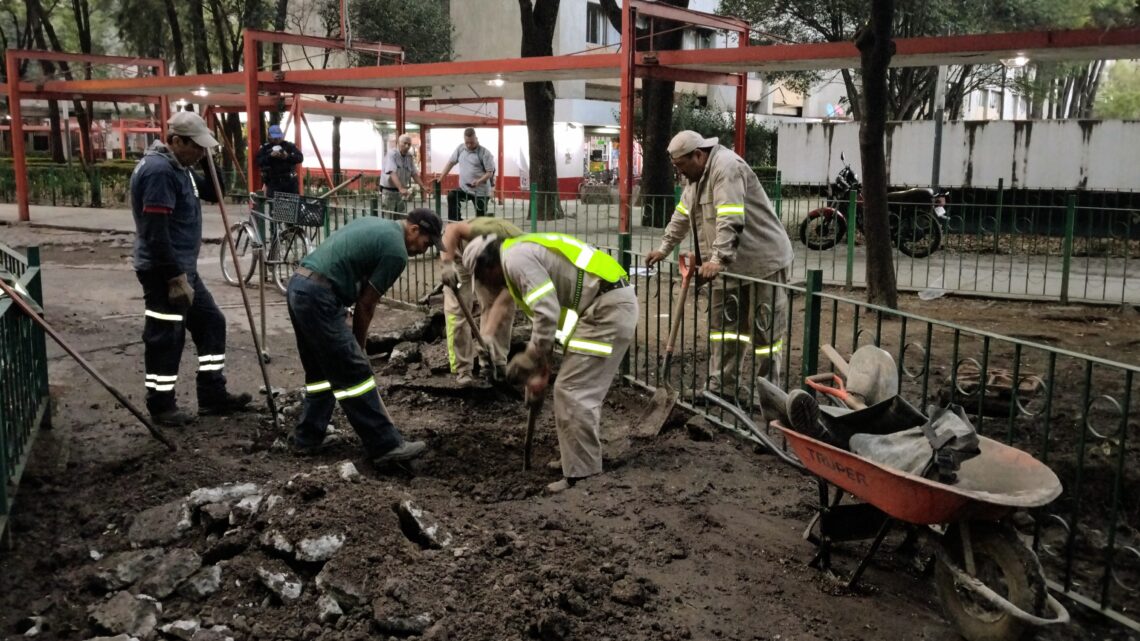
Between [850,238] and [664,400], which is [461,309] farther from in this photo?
[850,238]

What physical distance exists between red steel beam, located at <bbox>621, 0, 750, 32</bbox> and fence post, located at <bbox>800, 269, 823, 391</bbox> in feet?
22.8

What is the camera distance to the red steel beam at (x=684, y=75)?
11.9 metres

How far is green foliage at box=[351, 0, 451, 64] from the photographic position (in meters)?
27.8

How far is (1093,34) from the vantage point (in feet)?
30.2

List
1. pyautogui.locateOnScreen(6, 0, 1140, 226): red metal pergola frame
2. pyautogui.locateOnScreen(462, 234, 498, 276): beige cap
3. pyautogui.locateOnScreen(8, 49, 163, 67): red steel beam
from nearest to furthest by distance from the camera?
pyautogui.locateOnScreen(462, 234, 498, 276): beige cap → pyautogui.locateOnScreen(6, 0, 1140, 226): red metal pergola frame → pyautogui.locateOnScreen(8, 49, 163, 67): red steel beam

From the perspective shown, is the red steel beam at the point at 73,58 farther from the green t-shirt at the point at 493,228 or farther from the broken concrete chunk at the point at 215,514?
the broken concrete chunk at the point at 215,514

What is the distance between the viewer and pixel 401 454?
5238mm

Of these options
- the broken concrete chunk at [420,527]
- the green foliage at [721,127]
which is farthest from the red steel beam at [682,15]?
the green foliage at [721,127]

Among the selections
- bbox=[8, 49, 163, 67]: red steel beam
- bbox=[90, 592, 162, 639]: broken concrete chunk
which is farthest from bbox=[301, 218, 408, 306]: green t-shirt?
bbox=[8, 49, 163, 67]: red steel beam

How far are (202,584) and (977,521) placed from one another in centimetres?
291

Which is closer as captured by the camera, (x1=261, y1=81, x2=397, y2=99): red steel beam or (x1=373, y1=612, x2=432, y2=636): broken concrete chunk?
(x1=373, y1=612, x2=432, y2=636): broken concrete chunk

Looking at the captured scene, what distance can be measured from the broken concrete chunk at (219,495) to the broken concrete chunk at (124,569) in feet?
1.03

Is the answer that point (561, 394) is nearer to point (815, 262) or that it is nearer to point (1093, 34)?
point (1093, 34)

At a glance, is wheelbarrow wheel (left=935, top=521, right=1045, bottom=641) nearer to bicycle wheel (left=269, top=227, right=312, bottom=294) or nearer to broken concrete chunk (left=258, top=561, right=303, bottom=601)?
broken concrete chunk (left=258, top=561, right=303, bottom=601)
